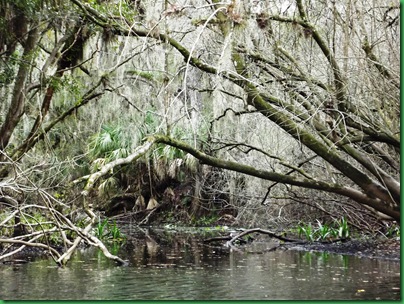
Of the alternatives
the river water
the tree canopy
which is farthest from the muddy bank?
the tree canopy

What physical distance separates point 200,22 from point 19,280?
395 cm

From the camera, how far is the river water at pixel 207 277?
237 inches

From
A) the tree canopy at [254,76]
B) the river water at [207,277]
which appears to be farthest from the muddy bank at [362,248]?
the tree canopy at [254,76]

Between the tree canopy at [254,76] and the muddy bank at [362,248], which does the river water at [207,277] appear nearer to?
the muddy bank at [362,248]

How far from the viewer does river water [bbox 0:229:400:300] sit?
6.03 m

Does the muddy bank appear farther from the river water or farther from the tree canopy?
the tree canopy

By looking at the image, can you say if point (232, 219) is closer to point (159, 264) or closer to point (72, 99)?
point (72, 99)

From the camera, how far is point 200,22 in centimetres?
829

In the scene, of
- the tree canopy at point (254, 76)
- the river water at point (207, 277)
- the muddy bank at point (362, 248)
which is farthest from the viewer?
the muddy bank at point (362, 248)

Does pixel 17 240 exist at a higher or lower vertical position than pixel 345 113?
lower

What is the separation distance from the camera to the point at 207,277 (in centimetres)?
731

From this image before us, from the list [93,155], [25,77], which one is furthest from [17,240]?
[93,155]

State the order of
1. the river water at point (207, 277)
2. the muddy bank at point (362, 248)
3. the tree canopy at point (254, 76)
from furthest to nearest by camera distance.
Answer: the muddy bank at point (362, 248), the tree canopy at point (254, 76), the river water at point (207, 277)

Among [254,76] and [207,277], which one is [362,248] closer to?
[254,76]
